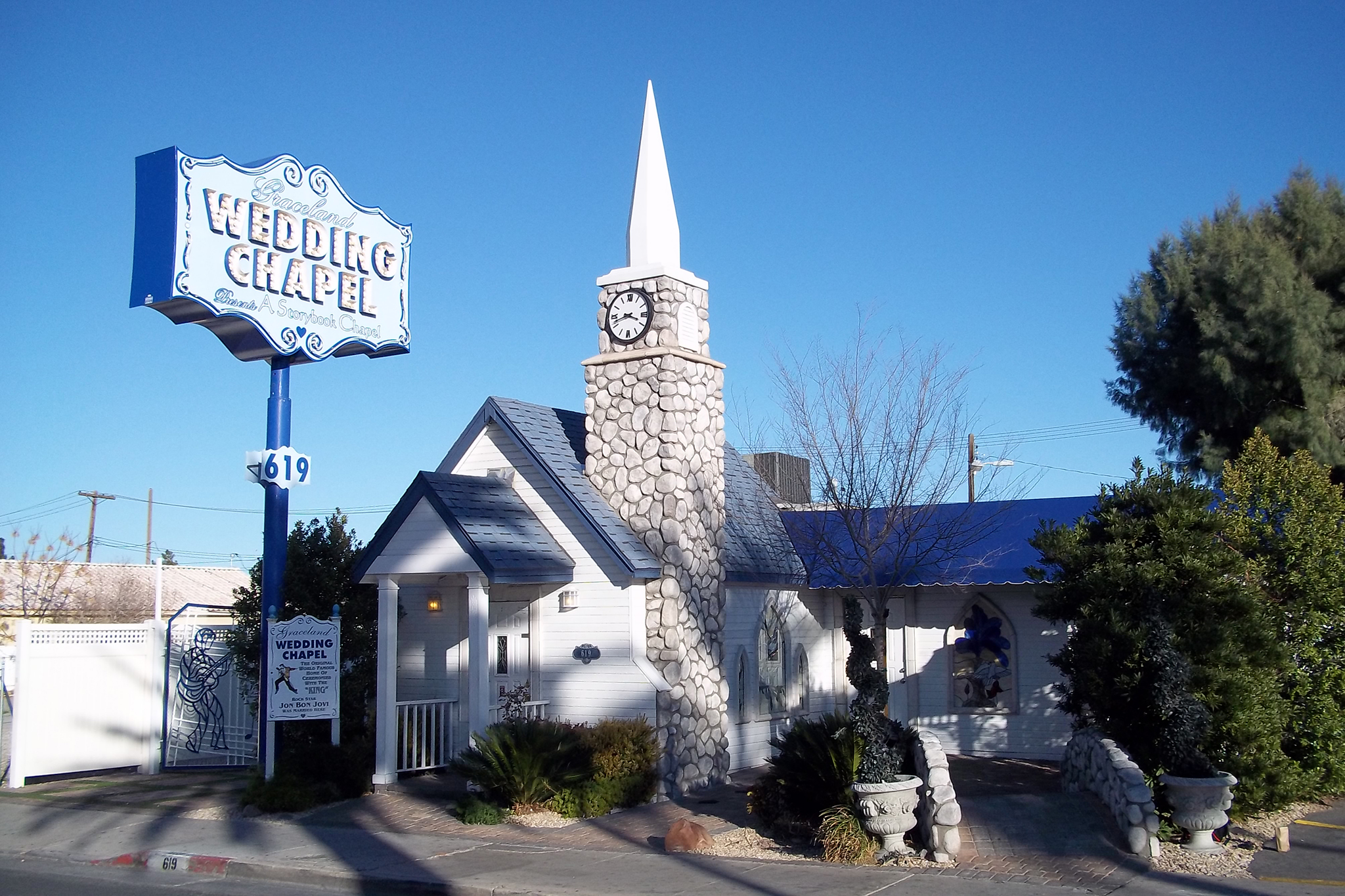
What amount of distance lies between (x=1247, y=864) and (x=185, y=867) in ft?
31.7

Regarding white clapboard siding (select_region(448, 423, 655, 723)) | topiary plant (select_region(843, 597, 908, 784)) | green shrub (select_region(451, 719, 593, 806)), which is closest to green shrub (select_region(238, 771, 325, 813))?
green shrub (select_region(451, 719, 593, 806))

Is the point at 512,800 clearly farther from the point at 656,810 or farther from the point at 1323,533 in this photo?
the point at 1323,533

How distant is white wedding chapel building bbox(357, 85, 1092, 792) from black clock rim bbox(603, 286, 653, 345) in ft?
0.12

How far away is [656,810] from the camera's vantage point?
1410cm

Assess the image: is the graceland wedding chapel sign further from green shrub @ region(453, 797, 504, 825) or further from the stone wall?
the stone wall

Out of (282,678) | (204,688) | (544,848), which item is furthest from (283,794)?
(204,688)

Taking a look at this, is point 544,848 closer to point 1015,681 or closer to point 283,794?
point 283,794

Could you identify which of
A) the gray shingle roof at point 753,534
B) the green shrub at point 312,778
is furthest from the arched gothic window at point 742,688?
the green shrub at point 312,778

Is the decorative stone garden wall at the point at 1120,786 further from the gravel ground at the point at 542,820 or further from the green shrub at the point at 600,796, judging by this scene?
the gravel ground at the point at 542,820

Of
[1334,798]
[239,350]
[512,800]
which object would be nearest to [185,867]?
[512,800]

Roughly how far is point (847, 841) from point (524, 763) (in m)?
4.01

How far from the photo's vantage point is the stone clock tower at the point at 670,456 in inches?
605

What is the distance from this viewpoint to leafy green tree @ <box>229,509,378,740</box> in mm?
16234

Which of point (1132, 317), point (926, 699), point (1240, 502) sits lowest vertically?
point (926, 699)
